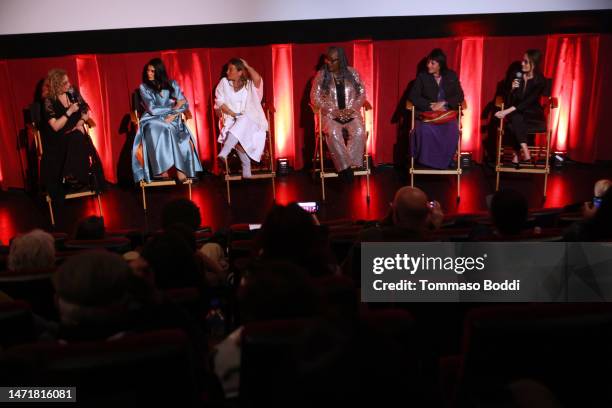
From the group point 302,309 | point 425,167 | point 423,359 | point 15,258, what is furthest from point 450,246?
point 425,167

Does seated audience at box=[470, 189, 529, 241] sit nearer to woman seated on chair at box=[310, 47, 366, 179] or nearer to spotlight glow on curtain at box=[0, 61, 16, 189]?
woman seated on chair at box=[310, 47, 366, 179]

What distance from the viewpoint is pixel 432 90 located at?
18.3 ft

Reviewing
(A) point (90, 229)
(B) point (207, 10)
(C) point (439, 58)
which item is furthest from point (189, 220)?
(C) point (439, 58)

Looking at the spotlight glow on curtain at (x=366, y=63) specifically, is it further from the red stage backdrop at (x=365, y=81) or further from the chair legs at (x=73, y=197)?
the chair legs at (x=73, y=197)

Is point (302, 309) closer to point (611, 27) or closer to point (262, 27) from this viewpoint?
point (262, 27)

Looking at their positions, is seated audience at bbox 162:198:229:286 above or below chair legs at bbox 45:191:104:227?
above

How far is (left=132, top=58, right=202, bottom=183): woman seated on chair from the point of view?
17.7 ft

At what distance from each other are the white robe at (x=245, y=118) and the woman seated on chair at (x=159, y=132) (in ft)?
1.15

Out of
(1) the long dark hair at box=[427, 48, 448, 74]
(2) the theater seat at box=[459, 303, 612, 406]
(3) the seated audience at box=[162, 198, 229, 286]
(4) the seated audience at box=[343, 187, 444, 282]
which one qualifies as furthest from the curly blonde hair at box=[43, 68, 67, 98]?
(2) the theater seat at box=[459, 303, 612, 406]

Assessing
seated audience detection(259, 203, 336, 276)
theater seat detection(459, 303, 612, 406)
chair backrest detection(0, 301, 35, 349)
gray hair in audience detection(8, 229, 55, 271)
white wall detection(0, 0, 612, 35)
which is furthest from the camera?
white wall detection(0, 0, 612, 35)

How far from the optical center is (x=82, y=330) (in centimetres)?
166

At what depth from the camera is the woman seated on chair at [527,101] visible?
5.53 metres

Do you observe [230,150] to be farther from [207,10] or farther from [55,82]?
[55,82]

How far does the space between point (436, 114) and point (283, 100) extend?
164cm
